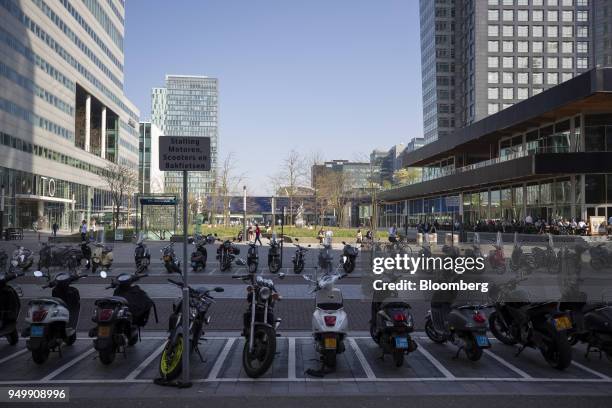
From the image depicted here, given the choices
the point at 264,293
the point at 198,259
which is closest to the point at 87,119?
the point at 198,259

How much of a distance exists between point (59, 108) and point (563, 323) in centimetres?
6380

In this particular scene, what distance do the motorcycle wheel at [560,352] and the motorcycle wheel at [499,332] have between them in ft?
3.59

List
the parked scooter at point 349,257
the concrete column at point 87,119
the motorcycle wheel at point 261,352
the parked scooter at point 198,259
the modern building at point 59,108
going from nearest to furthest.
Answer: the motorcycle wheel at point 261,352 → the parked scooter at point 349,257 → the parked scooter at point 198,259 → the modern building at point 59,108 → the concrete column at point 87,119

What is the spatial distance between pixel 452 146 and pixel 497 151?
453 centimetres

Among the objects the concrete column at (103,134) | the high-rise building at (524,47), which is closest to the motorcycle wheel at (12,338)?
the concrete column at (103,134)

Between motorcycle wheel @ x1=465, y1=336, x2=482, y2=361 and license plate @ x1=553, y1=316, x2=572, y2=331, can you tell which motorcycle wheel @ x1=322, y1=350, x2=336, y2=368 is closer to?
motorcycle wheel @ x1=465, y1=336, x2=482, y2=361

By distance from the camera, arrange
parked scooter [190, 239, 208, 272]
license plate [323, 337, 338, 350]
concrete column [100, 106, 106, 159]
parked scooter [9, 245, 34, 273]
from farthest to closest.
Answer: concrete column [100, 106, 106, 159] < parked scooter [190, 239, 208, 272] < parked scooter [9, 245, 34, 273] < license plate [323, 337, 338, 350]

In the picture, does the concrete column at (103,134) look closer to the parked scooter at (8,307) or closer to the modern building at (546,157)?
the modern building at (546,157)

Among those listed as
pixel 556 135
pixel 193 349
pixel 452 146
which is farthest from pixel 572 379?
pixel 452 146

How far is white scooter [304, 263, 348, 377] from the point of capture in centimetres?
678

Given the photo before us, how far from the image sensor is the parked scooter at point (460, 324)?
7.23m

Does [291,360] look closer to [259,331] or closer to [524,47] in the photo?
[259,331]

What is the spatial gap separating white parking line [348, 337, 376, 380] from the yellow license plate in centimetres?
251

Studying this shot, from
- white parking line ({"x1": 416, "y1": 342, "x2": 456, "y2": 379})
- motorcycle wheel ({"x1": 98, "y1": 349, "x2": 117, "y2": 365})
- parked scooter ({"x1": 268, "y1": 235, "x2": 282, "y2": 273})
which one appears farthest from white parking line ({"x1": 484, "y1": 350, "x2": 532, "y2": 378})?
parked scooter ({"x1": 268, "y1": 235, "x2": 282, "y2": 273})
